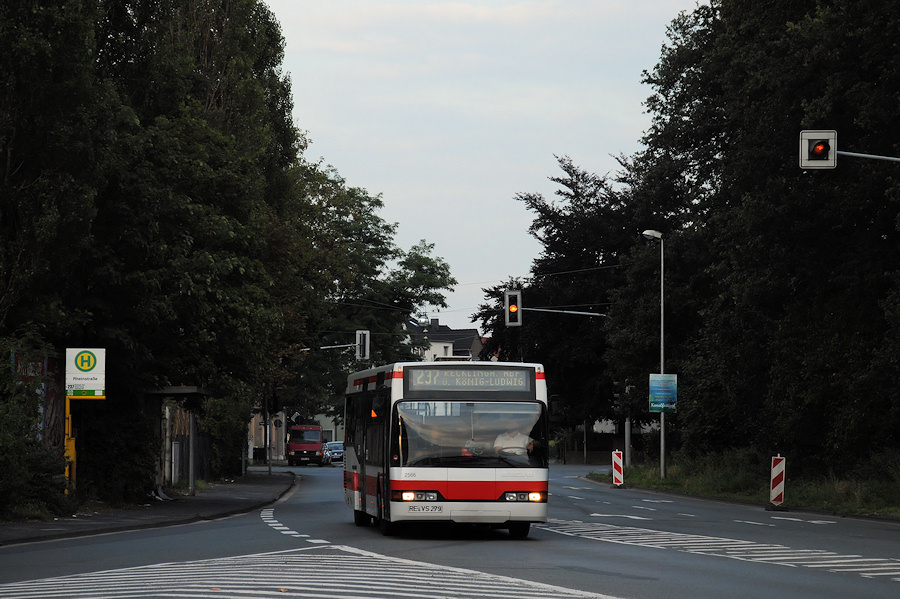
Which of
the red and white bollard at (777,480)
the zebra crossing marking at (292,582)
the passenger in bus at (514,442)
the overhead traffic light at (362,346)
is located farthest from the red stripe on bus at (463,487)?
the overhead traffic light at (362,346)

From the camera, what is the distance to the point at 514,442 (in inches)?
798

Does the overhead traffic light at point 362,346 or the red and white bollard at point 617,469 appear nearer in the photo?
the red and white bollard at point 617,469

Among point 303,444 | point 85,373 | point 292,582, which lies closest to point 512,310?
point 85,373

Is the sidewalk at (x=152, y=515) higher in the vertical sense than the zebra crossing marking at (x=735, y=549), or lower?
lower

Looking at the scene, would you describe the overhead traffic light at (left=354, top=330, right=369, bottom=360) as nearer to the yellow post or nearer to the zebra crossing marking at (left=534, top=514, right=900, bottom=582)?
the yellow post

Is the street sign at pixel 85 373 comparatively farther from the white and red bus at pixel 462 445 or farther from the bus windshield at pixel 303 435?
the bus windshield at pixel 303 435

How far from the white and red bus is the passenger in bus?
15 mm

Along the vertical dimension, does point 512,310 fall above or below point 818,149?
below

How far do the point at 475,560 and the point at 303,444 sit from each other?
74520 mm

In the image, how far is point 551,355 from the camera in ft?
232

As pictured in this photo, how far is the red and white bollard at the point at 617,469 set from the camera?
45656 millimetres

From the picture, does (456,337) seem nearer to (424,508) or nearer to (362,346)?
(362,346)

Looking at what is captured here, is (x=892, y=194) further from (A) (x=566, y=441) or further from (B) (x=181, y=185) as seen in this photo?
(A) (x=566, y=441)

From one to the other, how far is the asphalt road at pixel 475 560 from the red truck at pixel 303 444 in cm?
6318
